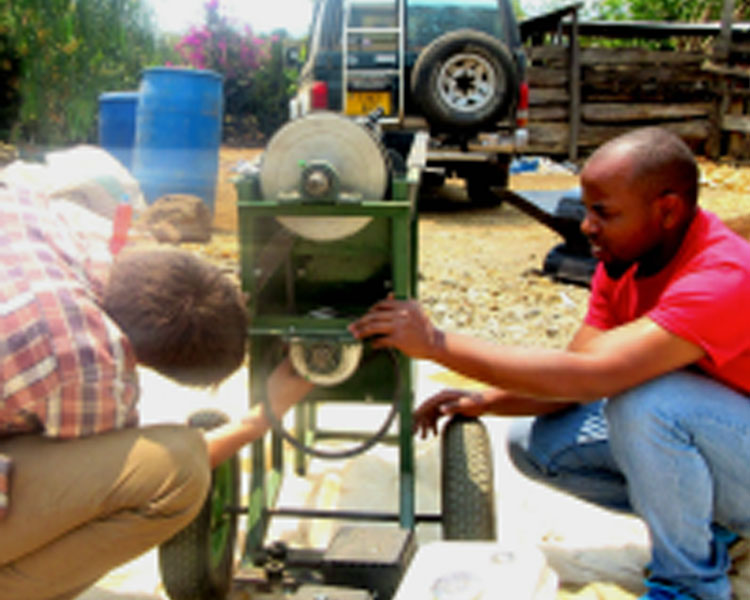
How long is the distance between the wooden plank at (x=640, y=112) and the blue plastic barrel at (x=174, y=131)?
18.3 ft

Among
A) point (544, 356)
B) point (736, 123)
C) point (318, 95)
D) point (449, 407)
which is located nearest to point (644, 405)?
point (544, 356)

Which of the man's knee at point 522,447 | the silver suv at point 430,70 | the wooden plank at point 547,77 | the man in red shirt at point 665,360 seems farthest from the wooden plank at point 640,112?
the man in red shirt at point 665,360

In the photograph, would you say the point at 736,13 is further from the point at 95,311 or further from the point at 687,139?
the point at 95,311

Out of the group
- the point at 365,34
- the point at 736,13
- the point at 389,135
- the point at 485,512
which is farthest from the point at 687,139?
the point at 485,512

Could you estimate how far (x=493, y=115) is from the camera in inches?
289

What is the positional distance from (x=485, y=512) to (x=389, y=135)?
4.33ft

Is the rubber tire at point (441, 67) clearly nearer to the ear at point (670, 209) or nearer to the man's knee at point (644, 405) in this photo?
the ear at point (670, 209)

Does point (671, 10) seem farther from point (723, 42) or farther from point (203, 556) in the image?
point (203, 556)

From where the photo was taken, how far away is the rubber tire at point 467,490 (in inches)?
81.1

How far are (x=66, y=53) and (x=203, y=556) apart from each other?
27.6 feet

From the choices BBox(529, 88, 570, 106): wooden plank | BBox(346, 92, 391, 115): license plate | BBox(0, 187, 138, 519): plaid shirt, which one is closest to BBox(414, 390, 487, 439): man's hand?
BBox(0, 187, 138, 519): plaid shirt

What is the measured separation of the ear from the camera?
1956 millimetres

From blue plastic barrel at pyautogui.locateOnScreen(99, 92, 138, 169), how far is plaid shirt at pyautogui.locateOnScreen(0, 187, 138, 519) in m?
6.49

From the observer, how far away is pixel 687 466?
6.27ft
